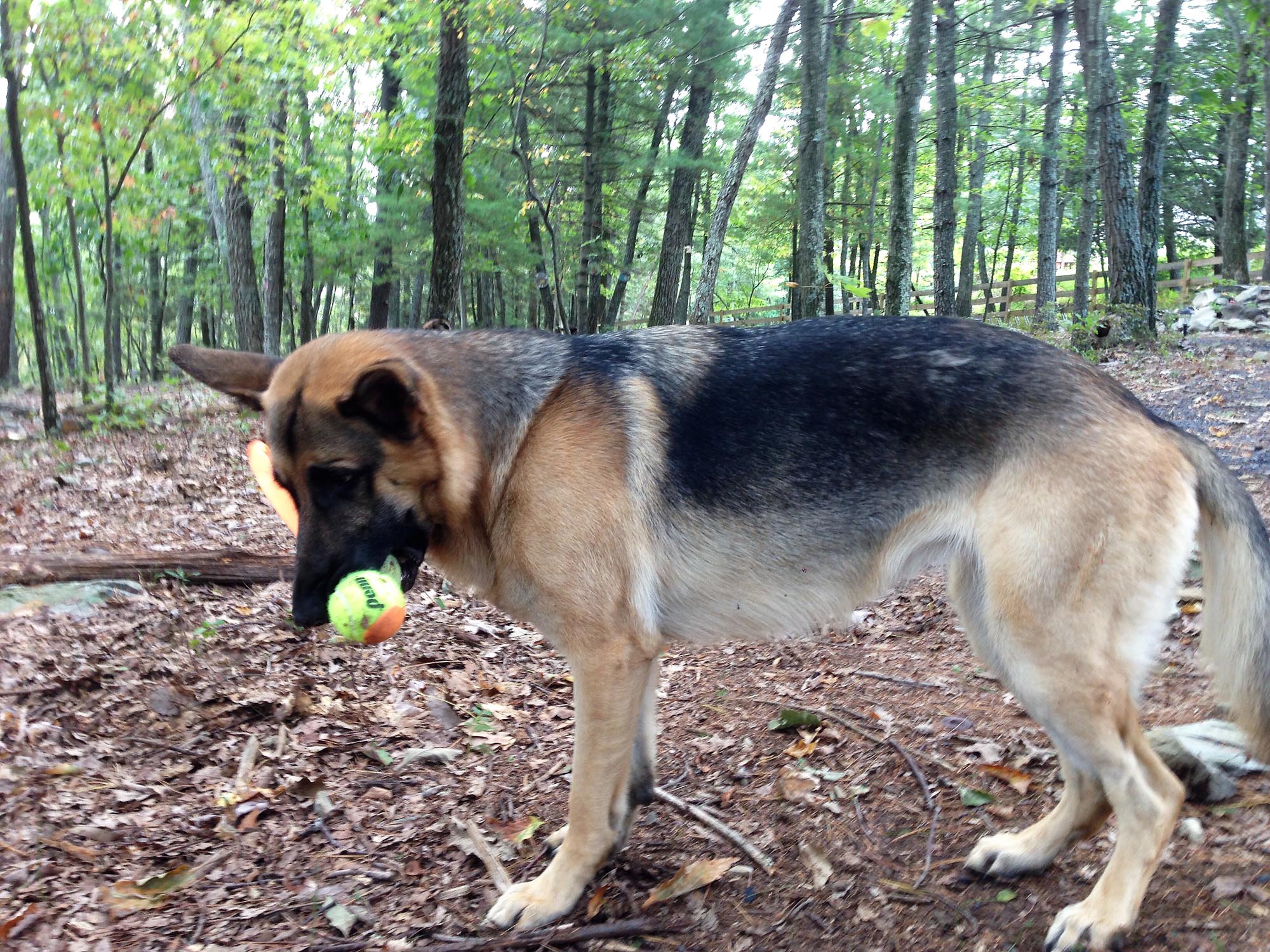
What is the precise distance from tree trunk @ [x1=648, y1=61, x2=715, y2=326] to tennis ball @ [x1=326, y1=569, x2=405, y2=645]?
523 inches

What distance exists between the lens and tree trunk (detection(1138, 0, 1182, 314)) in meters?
14.1

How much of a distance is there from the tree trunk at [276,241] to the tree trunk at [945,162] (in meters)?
11.9

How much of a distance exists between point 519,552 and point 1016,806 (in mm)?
2461

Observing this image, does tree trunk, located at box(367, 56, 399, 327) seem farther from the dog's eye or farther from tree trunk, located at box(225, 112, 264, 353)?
the dog's eye

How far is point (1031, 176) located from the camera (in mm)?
36594

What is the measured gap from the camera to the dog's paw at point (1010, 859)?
324cm

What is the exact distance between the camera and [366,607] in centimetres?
296

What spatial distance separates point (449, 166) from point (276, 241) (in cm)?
1028

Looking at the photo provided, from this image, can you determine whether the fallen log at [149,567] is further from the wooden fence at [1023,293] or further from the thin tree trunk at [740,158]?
the wooden fence at [1023,293]

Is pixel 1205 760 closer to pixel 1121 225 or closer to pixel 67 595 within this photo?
pixel 67 595

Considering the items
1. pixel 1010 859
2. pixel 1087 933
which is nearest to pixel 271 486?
pixel 1010 859

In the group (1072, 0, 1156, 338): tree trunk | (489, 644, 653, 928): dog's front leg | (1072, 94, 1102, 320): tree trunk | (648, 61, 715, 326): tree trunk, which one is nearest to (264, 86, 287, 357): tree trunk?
(648, 61, 715, 326): tree trunk

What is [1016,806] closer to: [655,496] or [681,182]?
[655,496]

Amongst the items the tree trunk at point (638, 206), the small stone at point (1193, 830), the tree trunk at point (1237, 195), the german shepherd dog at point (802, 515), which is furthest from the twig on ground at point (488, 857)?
the tree trunk at point (1237, 195)
